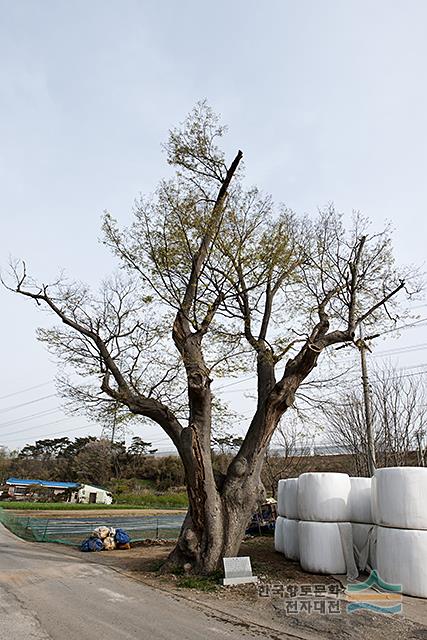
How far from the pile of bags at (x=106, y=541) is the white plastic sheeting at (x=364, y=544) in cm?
794

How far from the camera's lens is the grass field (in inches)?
1462

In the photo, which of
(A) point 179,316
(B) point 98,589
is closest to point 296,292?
(A) point 179,316

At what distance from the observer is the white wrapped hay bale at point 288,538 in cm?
1147

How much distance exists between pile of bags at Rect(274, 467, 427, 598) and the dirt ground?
0.37 m

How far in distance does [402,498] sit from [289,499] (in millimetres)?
3990

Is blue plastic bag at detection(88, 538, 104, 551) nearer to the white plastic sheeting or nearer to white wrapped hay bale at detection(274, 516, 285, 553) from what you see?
white wrapped hay bale at detection(274, 516, 285, 553)

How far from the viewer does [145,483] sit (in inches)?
2039

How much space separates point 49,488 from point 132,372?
41.3 m

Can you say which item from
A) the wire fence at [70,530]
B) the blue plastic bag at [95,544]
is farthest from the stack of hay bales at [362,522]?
the wire fence at [70,530]

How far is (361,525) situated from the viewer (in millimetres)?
10172

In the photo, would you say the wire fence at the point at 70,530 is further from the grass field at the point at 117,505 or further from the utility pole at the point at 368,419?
the grass field at the point at 117,505

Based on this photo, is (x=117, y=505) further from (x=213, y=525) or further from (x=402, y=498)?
(x=402, y=498)

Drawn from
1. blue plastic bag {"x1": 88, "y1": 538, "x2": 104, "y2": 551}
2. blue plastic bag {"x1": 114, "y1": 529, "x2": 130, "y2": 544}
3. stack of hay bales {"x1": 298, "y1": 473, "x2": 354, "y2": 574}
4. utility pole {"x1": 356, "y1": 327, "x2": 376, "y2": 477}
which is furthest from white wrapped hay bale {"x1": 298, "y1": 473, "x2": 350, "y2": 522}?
blue plastic bag {"x1": 88, "y1": 538, "x2": 104, "y2": 551}

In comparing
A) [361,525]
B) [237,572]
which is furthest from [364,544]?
[237,572]
